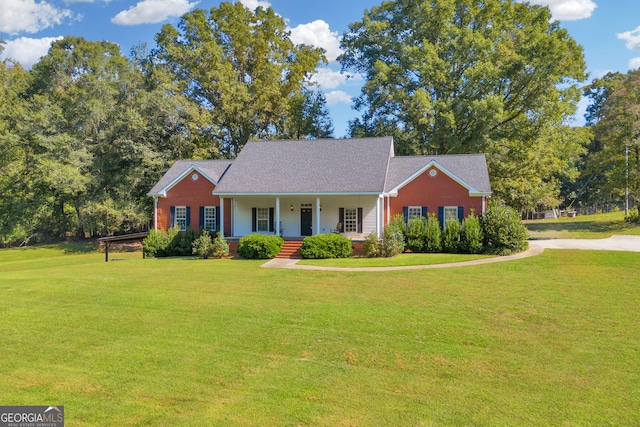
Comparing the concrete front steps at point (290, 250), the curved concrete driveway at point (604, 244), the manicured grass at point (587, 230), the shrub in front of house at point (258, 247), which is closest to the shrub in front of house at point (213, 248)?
the shrub in front of house at point (258, 247)

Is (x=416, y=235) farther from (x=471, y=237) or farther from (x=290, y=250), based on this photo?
(x=290, y=250)

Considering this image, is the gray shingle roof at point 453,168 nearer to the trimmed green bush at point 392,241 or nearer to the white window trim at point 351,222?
the white window trim at point 351,222

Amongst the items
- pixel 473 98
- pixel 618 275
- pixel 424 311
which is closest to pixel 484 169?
pixel 473 98

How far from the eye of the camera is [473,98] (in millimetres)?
30141

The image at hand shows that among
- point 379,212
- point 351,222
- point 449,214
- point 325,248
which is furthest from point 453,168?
point 325,248

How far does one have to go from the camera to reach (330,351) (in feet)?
25.2

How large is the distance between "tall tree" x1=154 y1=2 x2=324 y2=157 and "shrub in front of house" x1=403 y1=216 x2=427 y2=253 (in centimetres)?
1897

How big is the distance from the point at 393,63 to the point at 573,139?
1465cm

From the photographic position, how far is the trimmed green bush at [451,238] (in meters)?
20.7

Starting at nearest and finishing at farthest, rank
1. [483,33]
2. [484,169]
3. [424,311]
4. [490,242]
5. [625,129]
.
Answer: [424,311] < [490,242] < [484,169] < [625,129] < [483,33]

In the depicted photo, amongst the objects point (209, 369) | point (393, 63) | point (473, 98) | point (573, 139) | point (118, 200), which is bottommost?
point (209, 369)

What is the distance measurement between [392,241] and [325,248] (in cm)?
327

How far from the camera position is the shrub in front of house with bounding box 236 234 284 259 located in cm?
2047

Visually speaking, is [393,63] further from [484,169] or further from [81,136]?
[81,136]
